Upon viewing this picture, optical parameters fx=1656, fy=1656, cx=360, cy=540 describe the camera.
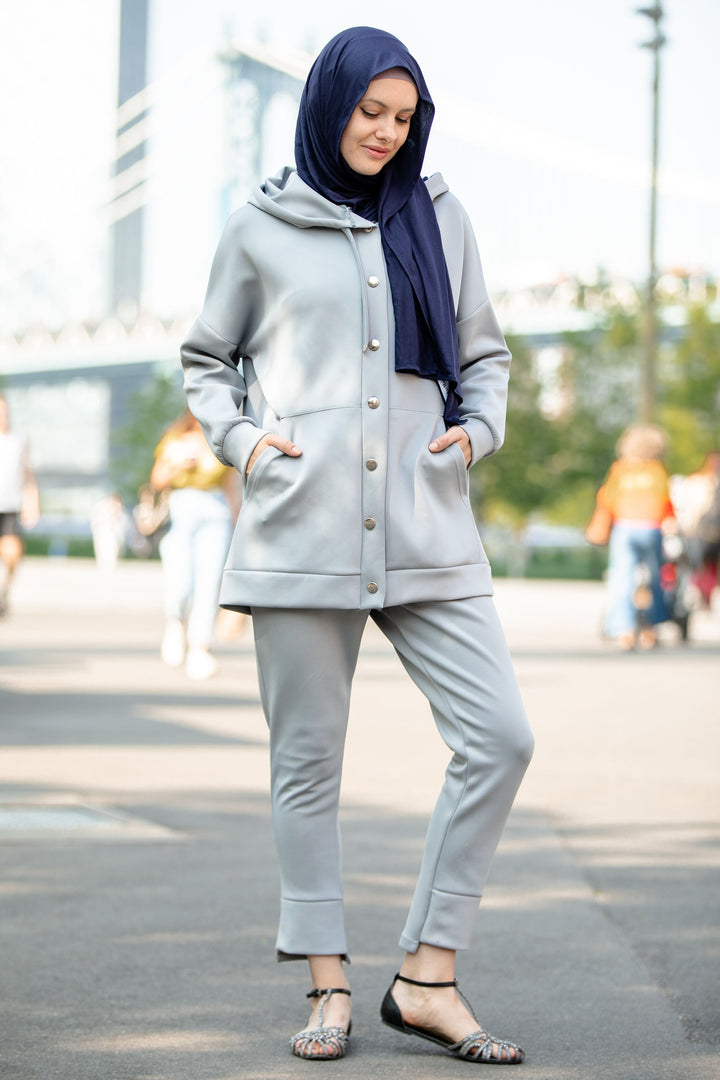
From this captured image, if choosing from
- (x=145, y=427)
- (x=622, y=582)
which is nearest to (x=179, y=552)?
(x=622, y=582)

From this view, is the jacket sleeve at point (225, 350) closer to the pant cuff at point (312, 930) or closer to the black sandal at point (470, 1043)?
the pant cuff at point (312, 930)

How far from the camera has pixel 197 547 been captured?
915 cm

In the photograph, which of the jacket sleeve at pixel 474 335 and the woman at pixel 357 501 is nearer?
the woman at pixel 357 501

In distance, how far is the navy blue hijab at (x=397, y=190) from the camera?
268 cm

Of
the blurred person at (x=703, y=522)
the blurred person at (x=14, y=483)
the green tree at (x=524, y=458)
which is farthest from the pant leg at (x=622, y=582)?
the green tree at (x=524, y=458)

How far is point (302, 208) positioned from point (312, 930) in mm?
1201

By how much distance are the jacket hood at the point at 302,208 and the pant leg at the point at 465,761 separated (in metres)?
0.65

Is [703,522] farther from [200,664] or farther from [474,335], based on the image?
[474,335]

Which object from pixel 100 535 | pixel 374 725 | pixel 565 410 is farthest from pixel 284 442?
pixel 565 410

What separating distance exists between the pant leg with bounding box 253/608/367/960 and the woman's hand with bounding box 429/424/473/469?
0.30 m

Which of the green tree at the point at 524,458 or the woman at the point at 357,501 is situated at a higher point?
the green tree at the point at 524,458

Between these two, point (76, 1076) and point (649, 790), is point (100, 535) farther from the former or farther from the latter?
point (76, 1076)

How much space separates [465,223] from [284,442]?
1.75ft

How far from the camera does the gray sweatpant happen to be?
2.66m
